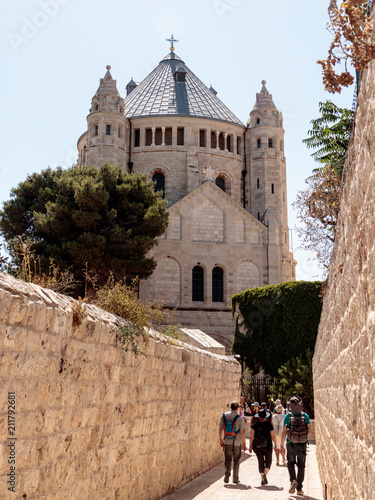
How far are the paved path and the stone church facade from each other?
23.4m

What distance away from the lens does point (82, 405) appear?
5.11m

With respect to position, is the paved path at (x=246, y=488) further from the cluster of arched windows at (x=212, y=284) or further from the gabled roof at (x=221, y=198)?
the gabled roof at (x=221, y=198)

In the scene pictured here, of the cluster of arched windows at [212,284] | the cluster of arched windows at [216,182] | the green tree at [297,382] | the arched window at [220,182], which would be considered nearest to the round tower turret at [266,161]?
the cluster of arched windows at [216,182]

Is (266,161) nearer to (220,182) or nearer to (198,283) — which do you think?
(220,182)

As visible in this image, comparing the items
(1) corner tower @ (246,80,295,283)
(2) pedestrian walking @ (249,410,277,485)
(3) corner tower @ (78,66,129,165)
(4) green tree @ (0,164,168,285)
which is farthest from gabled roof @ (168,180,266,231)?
(2) pedestrian walking @ (249,410,277,485)

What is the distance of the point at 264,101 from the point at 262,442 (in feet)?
118

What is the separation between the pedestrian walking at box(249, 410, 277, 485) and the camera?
10008 mm

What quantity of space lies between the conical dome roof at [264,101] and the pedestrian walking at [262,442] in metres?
35.1

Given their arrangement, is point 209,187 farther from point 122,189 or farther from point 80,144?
point 80,144

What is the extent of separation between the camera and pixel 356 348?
3574 millimetres

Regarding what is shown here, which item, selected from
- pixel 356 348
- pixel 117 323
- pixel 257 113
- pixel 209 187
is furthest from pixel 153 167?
pixel 356 348

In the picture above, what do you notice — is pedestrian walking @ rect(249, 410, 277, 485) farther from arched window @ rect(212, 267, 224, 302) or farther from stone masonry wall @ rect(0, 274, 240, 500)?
arched window @ rect(212, 267, 224, 302)

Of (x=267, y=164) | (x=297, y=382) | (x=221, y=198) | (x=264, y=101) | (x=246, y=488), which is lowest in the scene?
(x=246, y=488)

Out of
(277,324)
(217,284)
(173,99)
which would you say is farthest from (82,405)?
(173,99)
